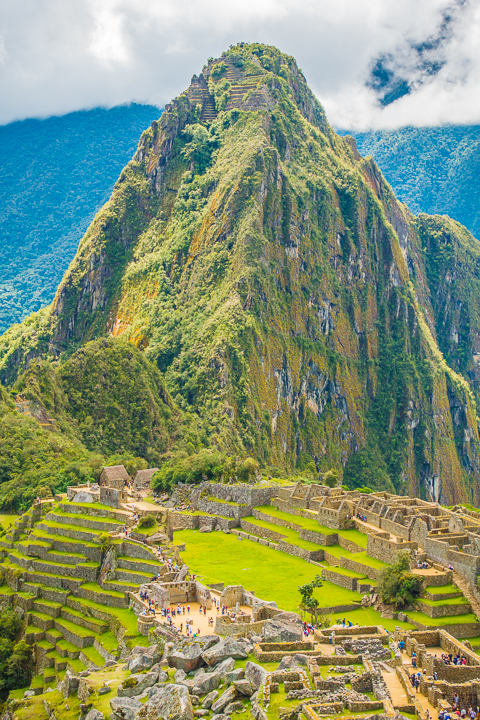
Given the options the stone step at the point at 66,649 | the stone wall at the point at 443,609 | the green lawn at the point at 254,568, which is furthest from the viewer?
the green lawn at the point at 254,568

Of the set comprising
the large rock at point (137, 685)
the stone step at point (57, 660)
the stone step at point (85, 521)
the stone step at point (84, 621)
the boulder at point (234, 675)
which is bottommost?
the stone step at point (57, 660)

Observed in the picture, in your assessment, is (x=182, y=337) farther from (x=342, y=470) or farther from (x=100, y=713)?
(x=100, y=713)

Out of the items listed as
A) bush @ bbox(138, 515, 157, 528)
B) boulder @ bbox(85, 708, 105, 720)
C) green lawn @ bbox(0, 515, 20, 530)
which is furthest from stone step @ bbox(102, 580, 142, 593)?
green lawn @ bbox(0, 515, 20, 530)

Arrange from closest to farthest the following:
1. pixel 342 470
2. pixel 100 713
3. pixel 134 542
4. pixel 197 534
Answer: pixel 100 713
pixel 134 542
pixel 197 534
pixel 342 470

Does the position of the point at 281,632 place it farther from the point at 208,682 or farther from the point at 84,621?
the point at 84,621

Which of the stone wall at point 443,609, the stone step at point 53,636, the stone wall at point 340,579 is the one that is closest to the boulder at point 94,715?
the stone step at point 53,636

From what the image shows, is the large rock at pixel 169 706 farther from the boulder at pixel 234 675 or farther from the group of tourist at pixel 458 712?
the group of tourist at pixel 458 712

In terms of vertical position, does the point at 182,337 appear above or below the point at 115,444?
above

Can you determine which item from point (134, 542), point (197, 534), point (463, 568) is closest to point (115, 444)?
point (197, 534)
